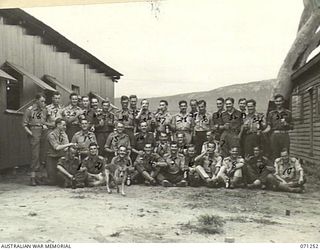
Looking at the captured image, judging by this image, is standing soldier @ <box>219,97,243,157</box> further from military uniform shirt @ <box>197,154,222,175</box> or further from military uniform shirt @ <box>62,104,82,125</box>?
military uniform shirt @ <box>62,104,82,125</box>

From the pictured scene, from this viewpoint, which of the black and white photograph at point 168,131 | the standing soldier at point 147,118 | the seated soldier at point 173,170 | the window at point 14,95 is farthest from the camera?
the window at point 14,95

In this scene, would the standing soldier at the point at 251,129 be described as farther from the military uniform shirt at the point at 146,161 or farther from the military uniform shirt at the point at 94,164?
the military uniform shirt at the point at 94,164

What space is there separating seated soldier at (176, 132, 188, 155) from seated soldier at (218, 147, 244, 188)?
0.29 m

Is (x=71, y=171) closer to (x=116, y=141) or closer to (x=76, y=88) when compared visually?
(x=116, y=141)

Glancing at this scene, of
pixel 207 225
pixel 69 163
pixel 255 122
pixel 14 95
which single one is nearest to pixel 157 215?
pixel 207 225

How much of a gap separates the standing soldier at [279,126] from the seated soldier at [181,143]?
1.83 feet

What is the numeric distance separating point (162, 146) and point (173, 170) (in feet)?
0.68

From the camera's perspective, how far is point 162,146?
3416 millimetres

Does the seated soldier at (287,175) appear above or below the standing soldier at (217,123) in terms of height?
below

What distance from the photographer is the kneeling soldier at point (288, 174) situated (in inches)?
117

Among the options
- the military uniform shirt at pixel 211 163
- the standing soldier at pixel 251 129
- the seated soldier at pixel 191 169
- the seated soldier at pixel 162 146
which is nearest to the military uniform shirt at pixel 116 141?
the seated soldier at pixel 162 146

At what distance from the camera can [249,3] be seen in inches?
103

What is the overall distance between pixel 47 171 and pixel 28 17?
1.04 metres

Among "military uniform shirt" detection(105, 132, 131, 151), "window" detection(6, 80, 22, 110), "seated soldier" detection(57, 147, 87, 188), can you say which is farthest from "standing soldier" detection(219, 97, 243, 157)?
"window" detection(6, 80, 22, 110)
